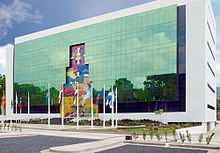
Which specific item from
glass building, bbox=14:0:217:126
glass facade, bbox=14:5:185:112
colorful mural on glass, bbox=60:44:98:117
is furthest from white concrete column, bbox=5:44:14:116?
colorful mural on glass, bbox=60:44:98:117

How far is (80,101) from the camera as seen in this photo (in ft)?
218

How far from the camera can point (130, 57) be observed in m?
70.9

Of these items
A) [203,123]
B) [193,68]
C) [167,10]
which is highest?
[167,10]

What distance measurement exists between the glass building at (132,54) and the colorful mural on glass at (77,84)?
132 cm

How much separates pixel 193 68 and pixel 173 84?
482 cm

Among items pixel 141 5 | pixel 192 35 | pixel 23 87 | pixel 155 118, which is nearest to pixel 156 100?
pixel 155 118

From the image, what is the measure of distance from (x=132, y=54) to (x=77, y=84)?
15139 millimetres

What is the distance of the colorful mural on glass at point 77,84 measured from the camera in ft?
220

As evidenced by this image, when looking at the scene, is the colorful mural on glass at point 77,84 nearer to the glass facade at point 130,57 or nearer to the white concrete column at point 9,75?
the glass facade at point 130,57

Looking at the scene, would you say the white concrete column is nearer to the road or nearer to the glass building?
the glass building

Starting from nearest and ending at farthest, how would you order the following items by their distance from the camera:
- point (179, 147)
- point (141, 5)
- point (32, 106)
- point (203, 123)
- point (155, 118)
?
point (179, 147)
point (203, 123)
point (155, 118)
point (141, 5)
point (32, 106)

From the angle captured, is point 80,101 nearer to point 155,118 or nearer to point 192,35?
point 155,118

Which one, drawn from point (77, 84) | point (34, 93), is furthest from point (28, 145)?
point (34, 93)

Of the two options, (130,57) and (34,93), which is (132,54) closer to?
(130,57)
